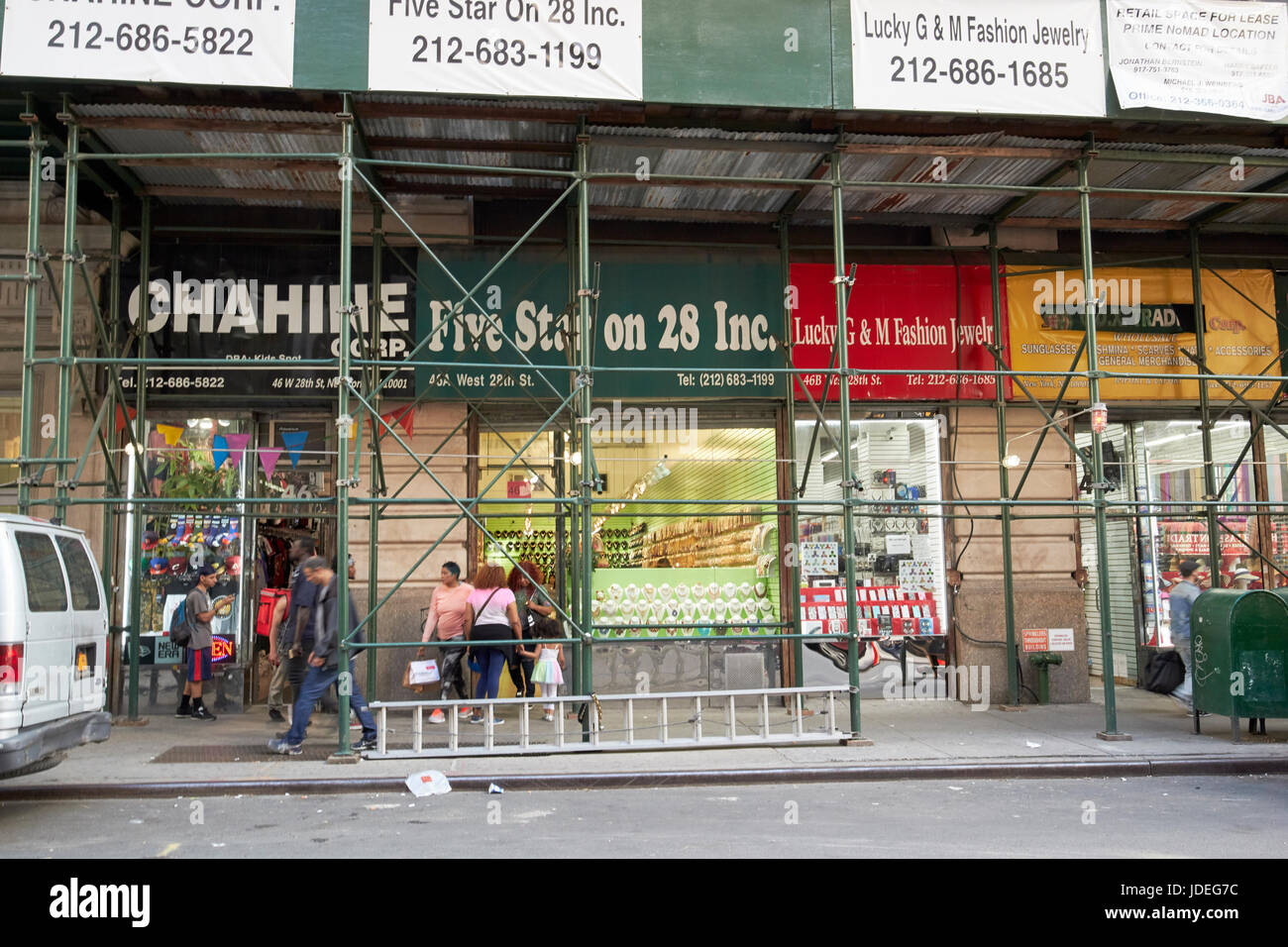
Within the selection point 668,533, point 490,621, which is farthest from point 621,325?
point 490,621

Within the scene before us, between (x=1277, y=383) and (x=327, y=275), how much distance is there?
40.3 feet

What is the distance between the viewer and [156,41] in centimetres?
913

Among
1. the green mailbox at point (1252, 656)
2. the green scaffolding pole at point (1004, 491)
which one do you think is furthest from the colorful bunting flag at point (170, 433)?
the green mailbox at point (1252, 656)

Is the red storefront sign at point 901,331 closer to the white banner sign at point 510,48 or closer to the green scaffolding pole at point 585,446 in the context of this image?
the green scaffolding pole at point 585,446

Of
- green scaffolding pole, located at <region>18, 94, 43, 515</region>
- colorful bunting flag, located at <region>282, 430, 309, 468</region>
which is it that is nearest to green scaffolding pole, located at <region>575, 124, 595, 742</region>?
colorful bunting flag, located at <region>282, 430, 309, 468</region>

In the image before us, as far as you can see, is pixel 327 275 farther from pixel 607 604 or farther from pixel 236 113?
pixel 607 604

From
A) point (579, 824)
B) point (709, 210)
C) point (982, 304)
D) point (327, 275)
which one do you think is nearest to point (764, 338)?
point (709, 210)

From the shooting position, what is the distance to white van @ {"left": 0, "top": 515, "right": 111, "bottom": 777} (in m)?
6.68

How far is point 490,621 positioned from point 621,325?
411 centimetres

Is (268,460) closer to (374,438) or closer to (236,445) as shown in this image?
(236,445)

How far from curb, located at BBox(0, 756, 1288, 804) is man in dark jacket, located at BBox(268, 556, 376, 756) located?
1.01 m

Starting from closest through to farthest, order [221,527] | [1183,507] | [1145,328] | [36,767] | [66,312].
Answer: [36,767] → [66,312] → [221,527] → [1145,328] → [1183,507]

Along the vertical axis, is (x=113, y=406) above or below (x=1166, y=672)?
above

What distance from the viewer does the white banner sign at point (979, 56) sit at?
392 inches
